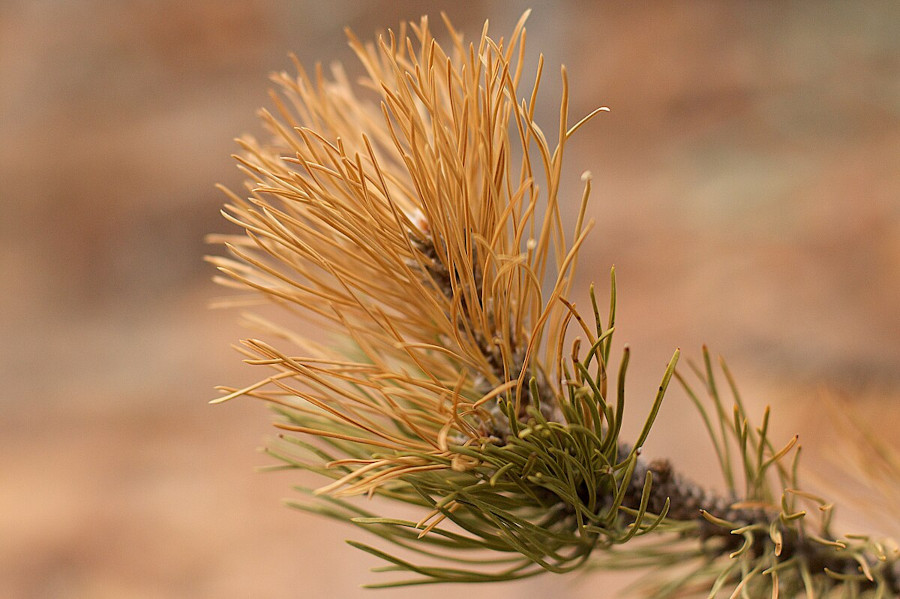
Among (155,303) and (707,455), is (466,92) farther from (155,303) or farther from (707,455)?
(155,303)

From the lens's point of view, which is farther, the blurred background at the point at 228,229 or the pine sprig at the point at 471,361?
the blurred background at the point at 228,229

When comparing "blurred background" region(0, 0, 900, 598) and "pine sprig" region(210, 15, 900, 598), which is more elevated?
"blurred background" region(0, 0, 900, 598)

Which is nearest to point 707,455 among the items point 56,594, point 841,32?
point 841,32

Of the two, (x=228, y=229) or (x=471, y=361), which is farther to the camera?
(x=228, y=229)

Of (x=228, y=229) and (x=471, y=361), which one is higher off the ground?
(x=228, y=229)
